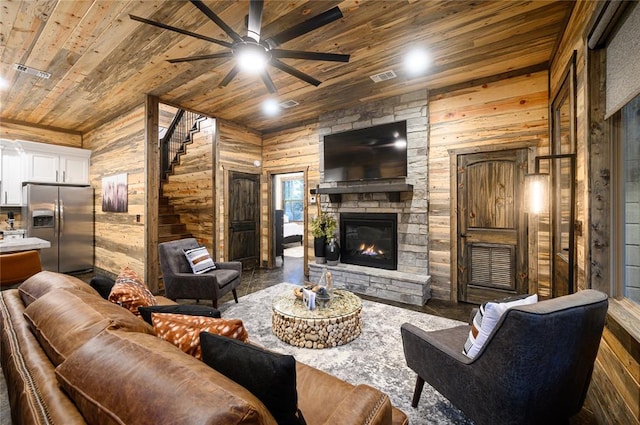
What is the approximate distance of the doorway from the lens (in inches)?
236

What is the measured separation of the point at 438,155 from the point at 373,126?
111 centimetres

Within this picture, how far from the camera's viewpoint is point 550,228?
3234mm

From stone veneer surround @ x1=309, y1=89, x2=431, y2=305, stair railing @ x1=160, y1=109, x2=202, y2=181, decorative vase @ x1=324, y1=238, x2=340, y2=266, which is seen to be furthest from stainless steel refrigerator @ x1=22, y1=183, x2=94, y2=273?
stone veneer surround @ x1=309, y1=89, x2=431, y2=305

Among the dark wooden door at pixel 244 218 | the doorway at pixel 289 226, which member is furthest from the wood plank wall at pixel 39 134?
the doorway at pixel 289 226

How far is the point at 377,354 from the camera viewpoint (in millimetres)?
2492

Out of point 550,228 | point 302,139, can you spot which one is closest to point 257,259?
Answer: point 302,139

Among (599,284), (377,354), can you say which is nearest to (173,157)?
(377,354)

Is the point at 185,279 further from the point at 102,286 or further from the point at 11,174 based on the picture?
the point at 11,174

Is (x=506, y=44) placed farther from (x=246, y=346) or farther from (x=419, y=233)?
(x=246, y=346)

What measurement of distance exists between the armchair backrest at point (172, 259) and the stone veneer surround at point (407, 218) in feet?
7.20

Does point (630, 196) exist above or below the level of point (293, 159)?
below

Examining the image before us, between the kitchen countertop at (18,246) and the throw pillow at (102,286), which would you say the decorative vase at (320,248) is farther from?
the kitchen countertop at (18,246)

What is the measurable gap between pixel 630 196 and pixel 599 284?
60cm

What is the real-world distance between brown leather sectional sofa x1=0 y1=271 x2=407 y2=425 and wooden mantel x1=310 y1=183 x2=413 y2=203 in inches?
126
